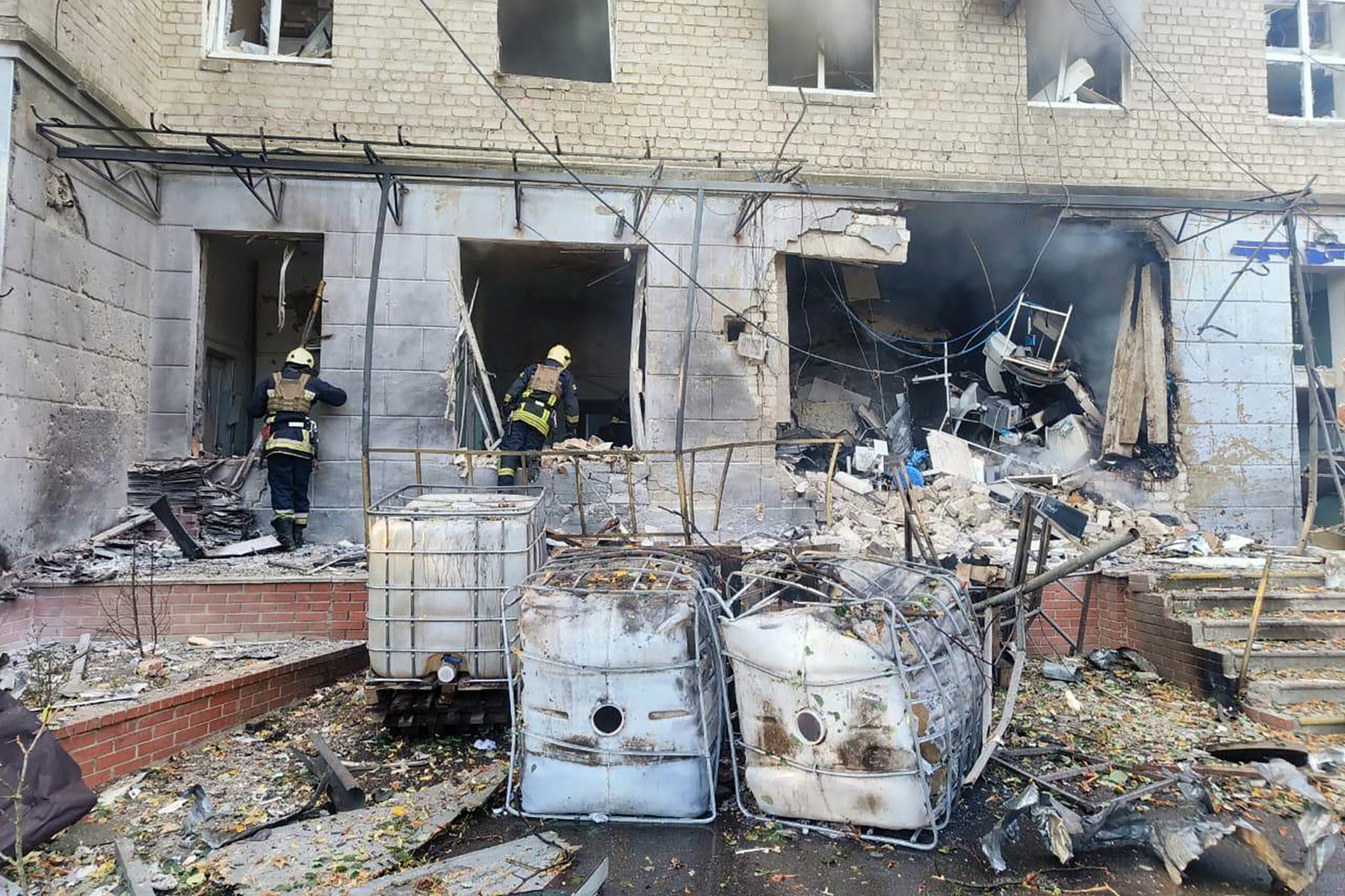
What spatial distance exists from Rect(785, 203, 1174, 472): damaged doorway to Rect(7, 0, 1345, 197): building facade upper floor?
935 millimetres

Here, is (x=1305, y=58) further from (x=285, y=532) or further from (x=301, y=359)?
(x=285, y=532)

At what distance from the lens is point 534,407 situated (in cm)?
759

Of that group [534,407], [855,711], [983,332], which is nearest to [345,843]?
[855,711]

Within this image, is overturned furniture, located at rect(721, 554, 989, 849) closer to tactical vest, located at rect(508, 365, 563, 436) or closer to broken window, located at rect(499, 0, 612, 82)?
tactical vest, located at rect(508, 365, 563, 436)

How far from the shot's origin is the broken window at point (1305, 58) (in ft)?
30.6

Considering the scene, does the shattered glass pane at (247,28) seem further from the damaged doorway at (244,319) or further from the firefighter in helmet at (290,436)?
the firefighter in helmet at (290,436)

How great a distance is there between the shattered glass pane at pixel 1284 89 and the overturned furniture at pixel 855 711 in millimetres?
10275

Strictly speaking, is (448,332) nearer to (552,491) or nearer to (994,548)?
(552,491)

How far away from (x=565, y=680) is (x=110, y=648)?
4.29 meters

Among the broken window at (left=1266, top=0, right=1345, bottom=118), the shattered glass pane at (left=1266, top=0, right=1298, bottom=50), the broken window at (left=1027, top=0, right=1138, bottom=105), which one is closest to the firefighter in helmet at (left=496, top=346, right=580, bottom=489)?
the broken window at (left=1027, top=0, right=1138, bottom=105)

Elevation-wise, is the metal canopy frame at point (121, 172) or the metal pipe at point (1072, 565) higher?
the metal canopy frame at point (121, 172)

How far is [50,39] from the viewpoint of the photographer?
6277mm

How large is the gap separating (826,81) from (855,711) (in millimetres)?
8294

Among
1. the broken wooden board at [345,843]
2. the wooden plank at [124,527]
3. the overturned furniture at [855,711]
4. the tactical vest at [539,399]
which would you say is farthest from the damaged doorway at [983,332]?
the wooden plank at [124,527]
